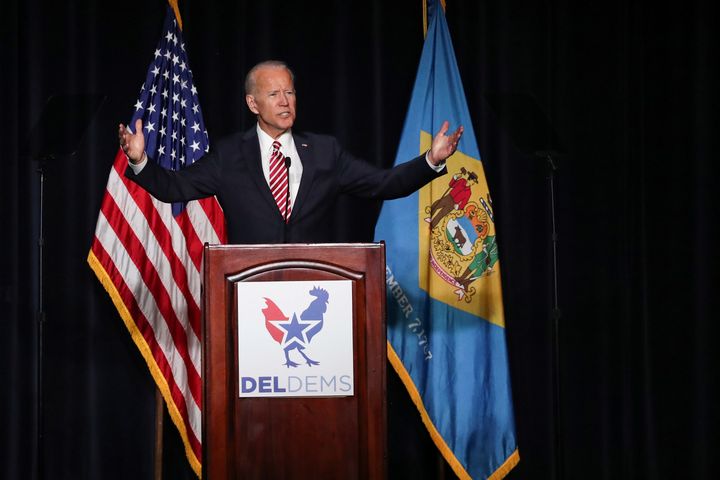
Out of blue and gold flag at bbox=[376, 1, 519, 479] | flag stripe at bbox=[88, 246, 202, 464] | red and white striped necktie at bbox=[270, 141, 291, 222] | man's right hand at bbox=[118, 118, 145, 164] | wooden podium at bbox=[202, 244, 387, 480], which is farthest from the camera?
blue and gold flag at bbox=[376, 1, 519, 479]

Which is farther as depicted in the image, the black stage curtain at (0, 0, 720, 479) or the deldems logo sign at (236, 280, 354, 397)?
the black stage curtain at (0, 0, 720, 479)

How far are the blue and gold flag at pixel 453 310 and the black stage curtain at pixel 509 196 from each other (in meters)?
0.26

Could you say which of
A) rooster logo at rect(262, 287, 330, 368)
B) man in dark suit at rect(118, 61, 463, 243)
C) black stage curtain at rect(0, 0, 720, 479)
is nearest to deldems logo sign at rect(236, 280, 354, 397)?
rooster logo at rect(262, 287, 330, 368)

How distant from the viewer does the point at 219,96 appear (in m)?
4.14

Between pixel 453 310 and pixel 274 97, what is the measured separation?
1435mm

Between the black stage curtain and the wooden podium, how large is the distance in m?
1.61

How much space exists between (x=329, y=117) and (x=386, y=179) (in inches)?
40.4

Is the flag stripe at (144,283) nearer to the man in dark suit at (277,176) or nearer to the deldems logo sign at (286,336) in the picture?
the man in dark suit at (277,176)

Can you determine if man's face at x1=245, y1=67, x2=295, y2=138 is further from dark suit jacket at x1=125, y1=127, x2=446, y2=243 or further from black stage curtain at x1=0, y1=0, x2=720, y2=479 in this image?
black stage curtain at x1=0, y1=0, x2=720, y2=479

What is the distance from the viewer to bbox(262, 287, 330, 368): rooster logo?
8.17 ft

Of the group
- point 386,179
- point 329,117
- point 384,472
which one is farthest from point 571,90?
point 384,472

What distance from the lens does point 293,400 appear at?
8.23 feet

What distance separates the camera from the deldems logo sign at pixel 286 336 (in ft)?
8.17

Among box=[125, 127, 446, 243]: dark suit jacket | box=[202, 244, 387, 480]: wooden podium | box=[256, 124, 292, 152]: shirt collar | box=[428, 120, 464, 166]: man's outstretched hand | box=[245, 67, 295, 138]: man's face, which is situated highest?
box=[245, 67, 295, 138]: man's face
